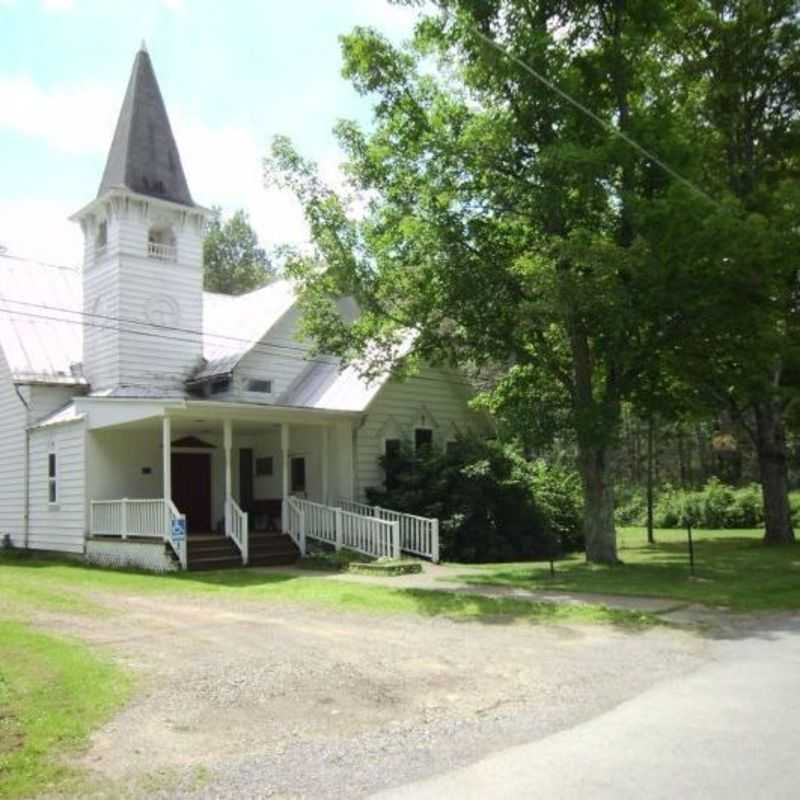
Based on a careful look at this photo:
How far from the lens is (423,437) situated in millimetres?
25531

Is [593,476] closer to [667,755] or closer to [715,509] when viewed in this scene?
[667,755]

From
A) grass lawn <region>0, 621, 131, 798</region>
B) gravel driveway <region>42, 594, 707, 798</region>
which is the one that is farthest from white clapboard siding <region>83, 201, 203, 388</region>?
grass lawn <region>0, 621, 131, 798</region>

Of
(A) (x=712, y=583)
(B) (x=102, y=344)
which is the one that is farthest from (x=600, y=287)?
(B) (x=102, y=344)

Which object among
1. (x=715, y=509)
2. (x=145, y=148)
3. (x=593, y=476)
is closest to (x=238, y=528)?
(x=593, y=476)

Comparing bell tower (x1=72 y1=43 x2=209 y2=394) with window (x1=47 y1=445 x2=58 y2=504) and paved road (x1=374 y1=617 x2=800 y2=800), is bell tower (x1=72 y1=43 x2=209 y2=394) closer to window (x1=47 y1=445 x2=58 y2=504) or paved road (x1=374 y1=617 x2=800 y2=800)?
window (x1=47 y1=445 x2=58 y2=504)

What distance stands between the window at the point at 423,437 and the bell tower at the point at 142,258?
22.4ft

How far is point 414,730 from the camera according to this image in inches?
253

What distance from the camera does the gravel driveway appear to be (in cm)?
553

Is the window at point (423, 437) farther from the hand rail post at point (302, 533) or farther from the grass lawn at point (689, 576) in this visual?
the grass lawn at point (689, 576)

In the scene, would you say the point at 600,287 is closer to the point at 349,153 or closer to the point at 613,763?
the point at 349,153

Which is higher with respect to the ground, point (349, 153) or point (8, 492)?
point (349, 153)

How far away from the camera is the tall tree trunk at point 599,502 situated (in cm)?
1831

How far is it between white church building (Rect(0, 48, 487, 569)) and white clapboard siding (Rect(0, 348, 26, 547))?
0.25 feet

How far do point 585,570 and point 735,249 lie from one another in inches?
268
